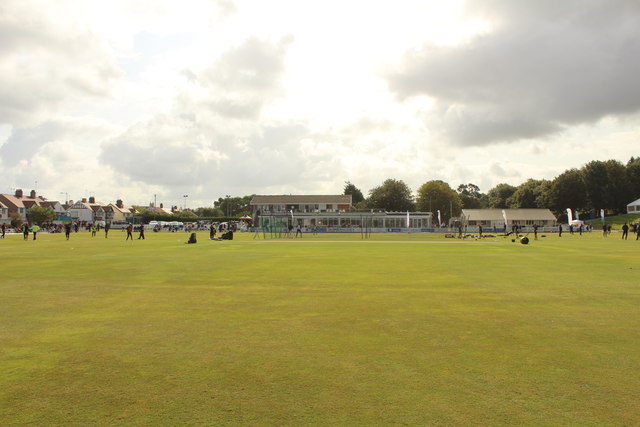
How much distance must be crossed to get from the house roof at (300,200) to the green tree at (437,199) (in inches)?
925

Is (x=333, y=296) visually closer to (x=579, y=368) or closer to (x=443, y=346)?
(x=443, y=346)

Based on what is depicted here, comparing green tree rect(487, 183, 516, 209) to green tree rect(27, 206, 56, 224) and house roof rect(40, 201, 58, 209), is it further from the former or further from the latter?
house roof rect(40, 201, 58, 209)

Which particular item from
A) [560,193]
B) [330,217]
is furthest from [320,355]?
[560,193]

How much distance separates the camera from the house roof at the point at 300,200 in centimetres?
12362

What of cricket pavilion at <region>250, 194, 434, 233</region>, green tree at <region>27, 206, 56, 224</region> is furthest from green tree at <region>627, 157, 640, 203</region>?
green tree at <region>27, 206, 56, 224</region>

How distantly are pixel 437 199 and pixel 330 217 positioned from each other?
140 ft

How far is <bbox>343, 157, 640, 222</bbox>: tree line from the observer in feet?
393

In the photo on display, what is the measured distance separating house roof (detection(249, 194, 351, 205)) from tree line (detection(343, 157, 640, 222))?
16.1 m

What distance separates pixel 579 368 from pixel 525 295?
7020mm

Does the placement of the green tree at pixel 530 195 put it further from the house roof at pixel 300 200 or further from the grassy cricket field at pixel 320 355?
the grassy cricket field at pixel 320 355

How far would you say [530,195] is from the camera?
13025cm

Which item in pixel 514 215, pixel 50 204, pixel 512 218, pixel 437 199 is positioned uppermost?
pixel 50 204

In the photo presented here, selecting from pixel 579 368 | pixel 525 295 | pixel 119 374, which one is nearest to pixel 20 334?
pixel 119 374

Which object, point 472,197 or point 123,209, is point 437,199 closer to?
point 472,197
